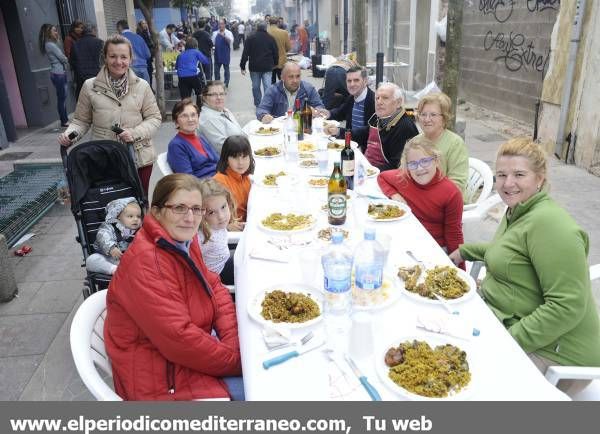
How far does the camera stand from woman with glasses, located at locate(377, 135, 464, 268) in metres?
3.22

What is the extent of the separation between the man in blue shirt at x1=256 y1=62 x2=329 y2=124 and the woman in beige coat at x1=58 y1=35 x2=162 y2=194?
232 cm

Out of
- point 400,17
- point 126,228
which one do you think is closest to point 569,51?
point 126,228

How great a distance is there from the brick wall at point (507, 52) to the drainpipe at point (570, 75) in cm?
226

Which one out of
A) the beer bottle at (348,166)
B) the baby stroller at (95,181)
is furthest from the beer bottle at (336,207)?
the baby stroller at (95,181)

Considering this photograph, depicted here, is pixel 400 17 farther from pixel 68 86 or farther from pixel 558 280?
pixel 558 280

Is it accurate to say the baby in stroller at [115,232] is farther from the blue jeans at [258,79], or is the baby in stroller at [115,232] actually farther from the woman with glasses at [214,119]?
the blue jeans at [258,79]

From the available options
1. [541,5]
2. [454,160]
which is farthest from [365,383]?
[541,5]

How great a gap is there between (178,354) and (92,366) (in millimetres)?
349

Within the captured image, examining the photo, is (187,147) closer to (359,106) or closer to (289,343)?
(359,106)

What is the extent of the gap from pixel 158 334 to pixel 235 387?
437 mm

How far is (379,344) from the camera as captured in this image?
192cm

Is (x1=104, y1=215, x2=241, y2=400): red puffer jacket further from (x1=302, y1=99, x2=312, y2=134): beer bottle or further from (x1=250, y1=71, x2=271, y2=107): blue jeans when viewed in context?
(x1=250, y1=71, x2=271, y2=107): blue jeans

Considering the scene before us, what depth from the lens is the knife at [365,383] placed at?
165cm

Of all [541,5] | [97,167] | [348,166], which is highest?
[541,5]
